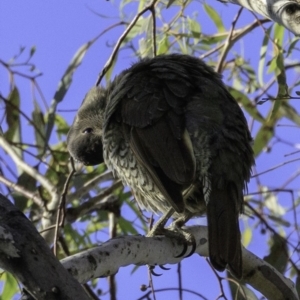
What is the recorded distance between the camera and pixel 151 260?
304 cm

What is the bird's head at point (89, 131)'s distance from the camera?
420cm

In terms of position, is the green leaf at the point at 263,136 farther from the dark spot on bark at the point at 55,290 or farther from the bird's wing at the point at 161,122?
the dark spot on bark at the point at 55,290

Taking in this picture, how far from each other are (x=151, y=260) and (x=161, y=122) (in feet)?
2.13

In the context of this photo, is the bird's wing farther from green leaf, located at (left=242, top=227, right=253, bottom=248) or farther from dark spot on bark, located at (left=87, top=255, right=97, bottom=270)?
green leaf, located at (left=242, top=227, right=253, bottom=248)

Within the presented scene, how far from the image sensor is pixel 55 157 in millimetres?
4473

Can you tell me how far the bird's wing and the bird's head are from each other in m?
0.45

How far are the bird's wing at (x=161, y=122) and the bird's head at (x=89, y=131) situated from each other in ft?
1.46

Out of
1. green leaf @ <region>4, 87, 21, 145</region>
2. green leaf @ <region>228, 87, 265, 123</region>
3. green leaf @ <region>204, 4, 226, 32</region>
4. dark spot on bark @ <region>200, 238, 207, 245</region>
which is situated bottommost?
dark spot on bark @ <region>200, 238, 207, 245</region>

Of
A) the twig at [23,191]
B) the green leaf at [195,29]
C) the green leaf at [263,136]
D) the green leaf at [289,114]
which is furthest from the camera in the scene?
the green leaf at [289,114]

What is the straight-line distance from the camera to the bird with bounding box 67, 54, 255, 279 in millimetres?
3180

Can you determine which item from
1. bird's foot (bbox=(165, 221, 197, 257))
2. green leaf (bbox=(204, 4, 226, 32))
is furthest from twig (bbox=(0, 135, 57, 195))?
green leaf (bbox=(204, 4, 226, 32))

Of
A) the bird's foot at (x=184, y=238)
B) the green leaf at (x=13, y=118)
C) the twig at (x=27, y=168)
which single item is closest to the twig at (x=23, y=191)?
the twig at (x=27, y=168)

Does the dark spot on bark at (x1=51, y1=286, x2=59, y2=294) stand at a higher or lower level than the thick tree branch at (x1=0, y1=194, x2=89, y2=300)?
lower

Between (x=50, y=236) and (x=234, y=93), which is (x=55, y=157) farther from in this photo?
(x=234, y=93)
